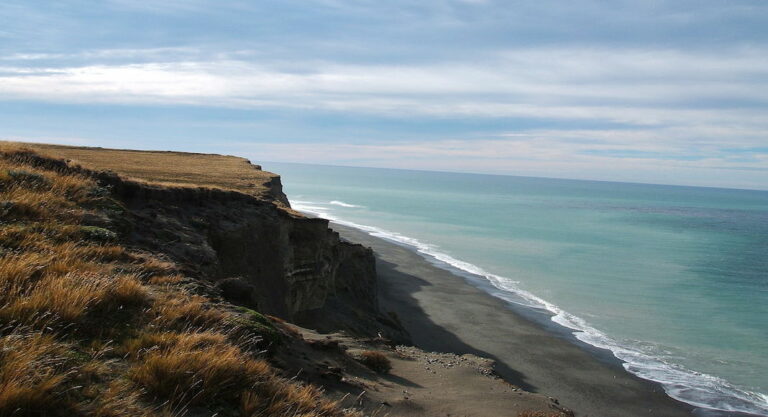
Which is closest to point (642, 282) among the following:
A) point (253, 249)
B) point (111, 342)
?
point (253, 249)

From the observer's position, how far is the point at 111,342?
21.1ft

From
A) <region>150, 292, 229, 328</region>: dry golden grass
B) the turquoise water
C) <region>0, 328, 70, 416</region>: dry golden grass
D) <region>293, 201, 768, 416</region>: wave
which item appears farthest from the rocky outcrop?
the turquoise water

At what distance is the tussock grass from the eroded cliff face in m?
2.81

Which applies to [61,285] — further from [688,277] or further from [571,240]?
[571,240]

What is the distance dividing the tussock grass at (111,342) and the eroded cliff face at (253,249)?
2.81m

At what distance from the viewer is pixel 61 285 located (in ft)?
22.8

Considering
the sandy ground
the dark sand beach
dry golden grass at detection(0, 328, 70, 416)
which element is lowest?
the dark sand beach

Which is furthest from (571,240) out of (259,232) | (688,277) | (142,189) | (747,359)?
(142,189)

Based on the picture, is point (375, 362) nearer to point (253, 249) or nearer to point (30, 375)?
point (253, 249)

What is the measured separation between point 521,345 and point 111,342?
26.3 m

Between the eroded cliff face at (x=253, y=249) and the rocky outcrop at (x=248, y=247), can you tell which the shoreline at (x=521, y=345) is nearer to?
the rocky outcrop at (x=248, y=247)

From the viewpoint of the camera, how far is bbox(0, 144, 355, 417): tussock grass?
4992 mm

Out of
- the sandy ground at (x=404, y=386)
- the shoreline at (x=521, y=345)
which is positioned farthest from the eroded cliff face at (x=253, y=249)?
the shoreline at (x=521, y=345)

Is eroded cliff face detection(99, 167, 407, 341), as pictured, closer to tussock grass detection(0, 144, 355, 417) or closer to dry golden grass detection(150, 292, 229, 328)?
tussock grass detection(0, 144, 355, 417)
